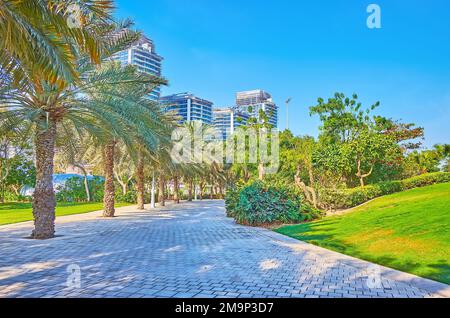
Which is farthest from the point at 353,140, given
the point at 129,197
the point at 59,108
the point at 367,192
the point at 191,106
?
the point at 191,106

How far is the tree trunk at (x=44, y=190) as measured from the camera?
37.4 feet

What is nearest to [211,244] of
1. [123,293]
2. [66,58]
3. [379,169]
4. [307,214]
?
[123,293]

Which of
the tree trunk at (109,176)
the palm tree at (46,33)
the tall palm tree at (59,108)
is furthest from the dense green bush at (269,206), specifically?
the palm tree at (46,33)

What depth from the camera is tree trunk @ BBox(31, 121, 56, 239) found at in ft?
37.4

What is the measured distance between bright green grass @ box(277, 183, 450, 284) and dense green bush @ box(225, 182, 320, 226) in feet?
4.46

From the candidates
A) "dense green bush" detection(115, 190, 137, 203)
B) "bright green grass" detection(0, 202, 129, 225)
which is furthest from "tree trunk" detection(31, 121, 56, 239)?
"dense green bush" detection(115, 190, 137, 203)

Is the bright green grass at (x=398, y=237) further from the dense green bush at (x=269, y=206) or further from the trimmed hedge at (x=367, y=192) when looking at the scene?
the trimmed hedge at (x=367, y=192)

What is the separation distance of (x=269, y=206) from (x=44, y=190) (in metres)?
9.13

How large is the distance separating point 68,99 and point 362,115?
91.3 ft

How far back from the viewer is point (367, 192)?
72.5ft

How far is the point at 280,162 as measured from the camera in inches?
1347

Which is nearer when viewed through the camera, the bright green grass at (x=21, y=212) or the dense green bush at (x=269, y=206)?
the dense green bush at (x=269, y=206)

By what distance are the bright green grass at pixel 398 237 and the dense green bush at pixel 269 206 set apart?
136cm

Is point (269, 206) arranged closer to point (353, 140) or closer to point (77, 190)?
point (353, 140)
